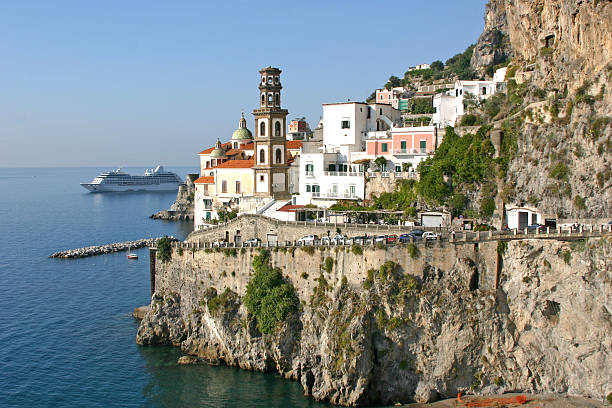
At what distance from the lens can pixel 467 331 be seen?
3922cm

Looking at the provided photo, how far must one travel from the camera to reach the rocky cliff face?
37.1 meters

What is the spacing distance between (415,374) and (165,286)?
79.4 feet

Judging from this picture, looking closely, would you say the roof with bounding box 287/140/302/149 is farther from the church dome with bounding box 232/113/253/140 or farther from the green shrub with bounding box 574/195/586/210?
the green shrub with bounding box 574/195/586/210

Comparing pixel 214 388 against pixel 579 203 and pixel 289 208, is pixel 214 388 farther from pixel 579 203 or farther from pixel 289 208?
pixel 579 203

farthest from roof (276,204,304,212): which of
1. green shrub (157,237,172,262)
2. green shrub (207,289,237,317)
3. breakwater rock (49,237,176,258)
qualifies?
breakwater rock (49,237,176,258)

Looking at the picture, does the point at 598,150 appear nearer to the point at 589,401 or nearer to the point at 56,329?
the point at 589,401

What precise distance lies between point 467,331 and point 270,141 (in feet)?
112

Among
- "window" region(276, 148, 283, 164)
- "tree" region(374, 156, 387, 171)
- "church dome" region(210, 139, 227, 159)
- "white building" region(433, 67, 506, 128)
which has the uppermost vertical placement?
"white building" region(433, 67, 506, 128)

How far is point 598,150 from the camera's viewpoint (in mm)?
42125

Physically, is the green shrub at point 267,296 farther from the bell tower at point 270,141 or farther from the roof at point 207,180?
the roof at point 207,180

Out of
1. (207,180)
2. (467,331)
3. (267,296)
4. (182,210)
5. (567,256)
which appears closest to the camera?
(567,256)

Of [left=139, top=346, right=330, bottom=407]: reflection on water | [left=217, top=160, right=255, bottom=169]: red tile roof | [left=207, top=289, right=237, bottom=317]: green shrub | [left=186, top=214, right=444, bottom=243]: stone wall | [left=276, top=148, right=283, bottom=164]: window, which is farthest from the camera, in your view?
[left=217, top=160, right=255, bottom=169]: red tile roof

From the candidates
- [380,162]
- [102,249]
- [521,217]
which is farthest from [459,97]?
[102,249]

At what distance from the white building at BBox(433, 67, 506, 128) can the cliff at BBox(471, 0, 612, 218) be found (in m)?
10.4
